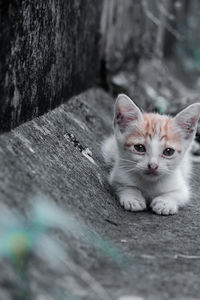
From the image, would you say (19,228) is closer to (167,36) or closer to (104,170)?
(104,170)

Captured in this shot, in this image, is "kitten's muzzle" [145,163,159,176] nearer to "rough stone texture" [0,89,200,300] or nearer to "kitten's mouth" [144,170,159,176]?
"kitten's mouth" [144,170,159,176]

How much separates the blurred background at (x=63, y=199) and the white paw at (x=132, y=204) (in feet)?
0.14

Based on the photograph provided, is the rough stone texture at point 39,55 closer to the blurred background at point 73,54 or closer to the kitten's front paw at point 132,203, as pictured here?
the blurred background at point 73,54

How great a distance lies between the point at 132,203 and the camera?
2.99 metres

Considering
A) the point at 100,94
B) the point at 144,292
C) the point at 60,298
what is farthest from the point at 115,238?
the point at 100,94

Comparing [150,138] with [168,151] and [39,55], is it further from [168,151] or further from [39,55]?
[39,55]

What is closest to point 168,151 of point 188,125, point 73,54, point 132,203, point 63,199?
point 188,125

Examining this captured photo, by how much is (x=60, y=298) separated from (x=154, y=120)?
6.23ft

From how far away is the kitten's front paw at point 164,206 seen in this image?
297 centimetres

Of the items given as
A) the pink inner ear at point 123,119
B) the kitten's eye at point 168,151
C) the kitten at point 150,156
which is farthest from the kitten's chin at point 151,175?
the pink inner ear at point 123,119

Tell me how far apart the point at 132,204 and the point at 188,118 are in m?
0.68

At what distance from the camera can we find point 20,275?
1.54m

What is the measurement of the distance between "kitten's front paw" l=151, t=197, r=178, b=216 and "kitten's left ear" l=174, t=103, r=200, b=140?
0.48m

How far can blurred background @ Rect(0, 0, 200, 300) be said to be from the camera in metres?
1.70
